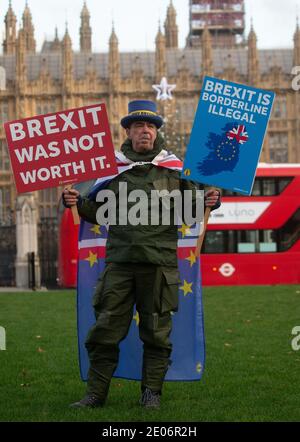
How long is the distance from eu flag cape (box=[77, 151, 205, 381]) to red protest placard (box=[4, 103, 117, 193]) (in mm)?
403

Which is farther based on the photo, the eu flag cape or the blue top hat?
the eu flag cape

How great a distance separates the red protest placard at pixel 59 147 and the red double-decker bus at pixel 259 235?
13031mm

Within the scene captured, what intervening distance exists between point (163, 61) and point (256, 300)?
2987 centimetres

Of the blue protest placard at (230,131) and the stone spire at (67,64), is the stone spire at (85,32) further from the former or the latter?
the blue protest placard at (230,131)

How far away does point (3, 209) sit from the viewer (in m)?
38.8

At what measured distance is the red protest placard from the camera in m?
4.38

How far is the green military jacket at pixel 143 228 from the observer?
4.16 m

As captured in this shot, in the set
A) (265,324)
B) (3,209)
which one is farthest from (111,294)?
(3,209)

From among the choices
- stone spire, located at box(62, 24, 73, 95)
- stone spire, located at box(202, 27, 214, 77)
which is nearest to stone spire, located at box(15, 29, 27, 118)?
stone spire, located at box(62, 24, 73, 95)

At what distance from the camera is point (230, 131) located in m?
4.43

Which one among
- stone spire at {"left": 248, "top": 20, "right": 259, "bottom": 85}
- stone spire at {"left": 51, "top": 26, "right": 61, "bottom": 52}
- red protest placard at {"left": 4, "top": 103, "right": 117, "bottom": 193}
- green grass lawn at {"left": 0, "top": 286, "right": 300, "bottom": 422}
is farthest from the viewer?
stone spire at {"left": 51, "top": 26, "right": 61, "bottom": 52}

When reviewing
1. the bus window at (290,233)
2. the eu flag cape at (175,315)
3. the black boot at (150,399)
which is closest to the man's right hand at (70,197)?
the eu flag cape at (175,315)

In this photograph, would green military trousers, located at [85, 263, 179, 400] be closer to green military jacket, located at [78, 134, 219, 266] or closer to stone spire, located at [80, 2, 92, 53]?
green military jacket, located at [78, 134, 219, 266]

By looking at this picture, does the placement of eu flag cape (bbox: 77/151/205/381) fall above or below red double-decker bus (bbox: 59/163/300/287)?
above
